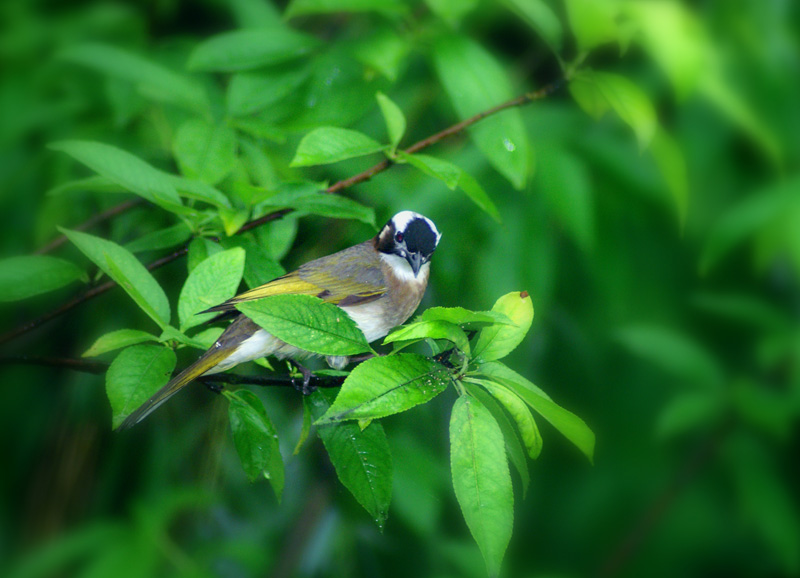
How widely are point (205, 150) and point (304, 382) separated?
1.18 feet

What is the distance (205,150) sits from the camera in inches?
37.4

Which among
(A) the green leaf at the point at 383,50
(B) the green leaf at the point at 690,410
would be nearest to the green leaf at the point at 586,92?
(A) the green leaf at the point at 383,50

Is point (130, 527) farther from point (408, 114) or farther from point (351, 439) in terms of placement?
point (408, 114)

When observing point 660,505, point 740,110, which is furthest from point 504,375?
point 660,505

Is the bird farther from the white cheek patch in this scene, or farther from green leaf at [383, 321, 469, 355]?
green leaf at [383, 321, 469, 355]

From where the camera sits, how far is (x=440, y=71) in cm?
102

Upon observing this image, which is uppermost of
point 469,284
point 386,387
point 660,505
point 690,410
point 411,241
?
point 386,387

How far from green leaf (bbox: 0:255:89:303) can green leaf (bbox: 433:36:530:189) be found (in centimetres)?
51

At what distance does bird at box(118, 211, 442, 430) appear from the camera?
875 millimetres

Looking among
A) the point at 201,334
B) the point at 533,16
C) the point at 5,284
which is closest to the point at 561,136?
the point at 533,16

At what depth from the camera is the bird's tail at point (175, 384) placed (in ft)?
2.26

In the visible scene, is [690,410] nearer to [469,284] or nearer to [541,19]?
[469,284]

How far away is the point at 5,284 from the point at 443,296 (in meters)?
0.75

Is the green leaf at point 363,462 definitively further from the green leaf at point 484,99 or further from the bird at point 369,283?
the green leaf at point 484,99
